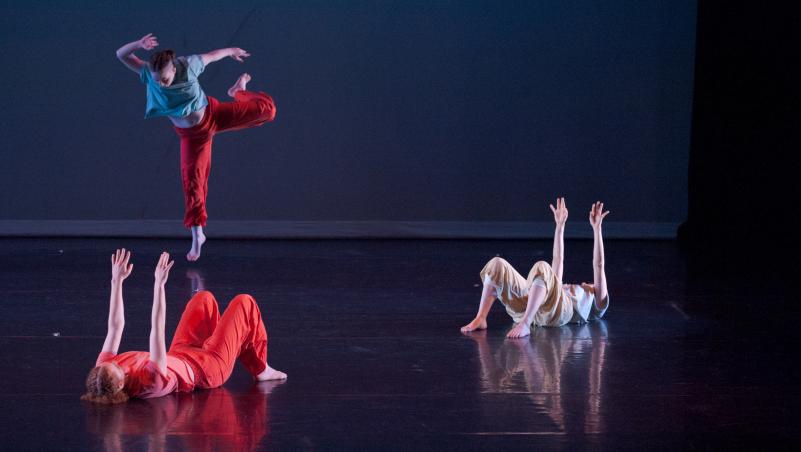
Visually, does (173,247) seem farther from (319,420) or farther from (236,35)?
(319,420)

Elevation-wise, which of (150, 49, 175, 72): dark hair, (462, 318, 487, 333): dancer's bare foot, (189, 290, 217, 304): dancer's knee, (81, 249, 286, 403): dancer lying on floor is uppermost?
(150, 49, 175, 72): dark hair

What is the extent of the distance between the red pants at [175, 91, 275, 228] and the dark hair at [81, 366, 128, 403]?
7.24 feet

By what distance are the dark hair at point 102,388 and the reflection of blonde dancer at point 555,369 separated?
113cm

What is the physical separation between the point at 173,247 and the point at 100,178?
922mm

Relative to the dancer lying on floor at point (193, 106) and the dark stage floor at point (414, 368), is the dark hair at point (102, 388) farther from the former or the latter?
the dancer lying on floor at point (193, 106)

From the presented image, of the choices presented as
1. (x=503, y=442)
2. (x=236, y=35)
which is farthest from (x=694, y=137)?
(x=503, y=442)

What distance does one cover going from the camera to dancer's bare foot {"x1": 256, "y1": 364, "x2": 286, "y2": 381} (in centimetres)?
310

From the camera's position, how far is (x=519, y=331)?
149 inches

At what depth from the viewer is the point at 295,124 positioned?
22.8ft

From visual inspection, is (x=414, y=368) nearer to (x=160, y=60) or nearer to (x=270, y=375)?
(x=270, y=375)

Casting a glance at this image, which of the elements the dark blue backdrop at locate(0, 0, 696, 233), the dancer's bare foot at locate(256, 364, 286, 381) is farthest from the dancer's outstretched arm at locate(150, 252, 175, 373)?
the dark blue backdrop at locate(0, 0, 696, 233)

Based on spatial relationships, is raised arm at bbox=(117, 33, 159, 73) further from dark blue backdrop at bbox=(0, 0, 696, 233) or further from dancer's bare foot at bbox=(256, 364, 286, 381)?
dark blue backdrop at bbox=(0, 0, 696, 233)

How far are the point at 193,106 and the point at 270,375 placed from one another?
1915mm

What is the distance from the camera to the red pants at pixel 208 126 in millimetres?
4793
